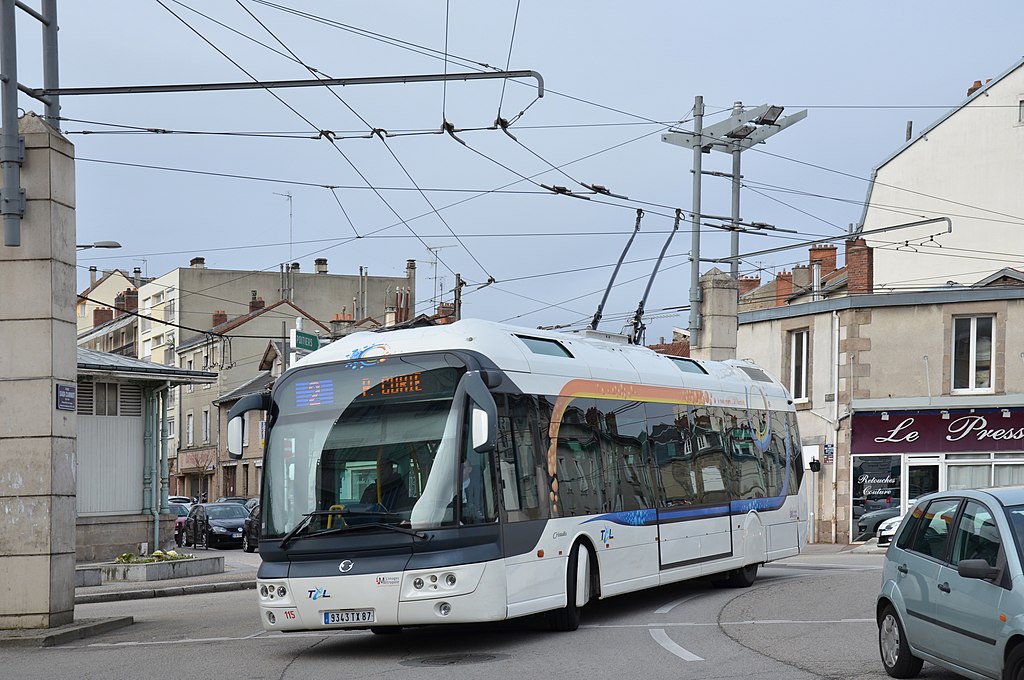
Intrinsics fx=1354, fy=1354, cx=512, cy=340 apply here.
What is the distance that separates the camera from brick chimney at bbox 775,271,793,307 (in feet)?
166

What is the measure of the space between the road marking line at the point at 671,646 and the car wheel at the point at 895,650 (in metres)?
1.73

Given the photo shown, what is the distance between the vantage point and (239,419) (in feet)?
45.7

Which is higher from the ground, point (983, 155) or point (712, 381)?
point (983, 155)

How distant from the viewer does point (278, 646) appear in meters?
13.7

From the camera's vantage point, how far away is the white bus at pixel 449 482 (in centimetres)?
1241

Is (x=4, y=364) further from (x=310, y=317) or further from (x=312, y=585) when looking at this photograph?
(x=310, y=317)

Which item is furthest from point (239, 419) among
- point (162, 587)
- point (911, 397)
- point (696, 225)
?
point (911, 397)

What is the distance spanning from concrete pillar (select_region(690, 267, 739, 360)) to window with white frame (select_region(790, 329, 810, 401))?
5822 millimetres

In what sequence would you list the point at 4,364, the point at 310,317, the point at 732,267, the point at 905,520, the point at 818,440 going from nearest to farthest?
the point at 905,520 < the point at 4,364 < the point at 732,267 < the point at 818,440 < the point at 310,317

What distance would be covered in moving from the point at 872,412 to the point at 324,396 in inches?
1021

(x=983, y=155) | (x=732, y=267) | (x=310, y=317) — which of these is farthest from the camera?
(x=310, y=317)

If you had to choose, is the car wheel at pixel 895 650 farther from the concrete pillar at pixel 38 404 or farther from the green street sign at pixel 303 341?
the green street sign at pixel 303 341

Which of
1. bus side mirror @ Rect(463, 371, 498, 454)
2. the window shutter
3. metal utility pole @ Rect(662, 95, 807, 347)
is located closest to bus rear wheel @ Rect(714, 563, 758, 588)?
bus side mirror @ Rect(463, 371, 498, 454)

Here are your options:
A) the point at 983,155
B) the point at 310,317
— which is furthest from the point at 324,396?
the point at 310,317
